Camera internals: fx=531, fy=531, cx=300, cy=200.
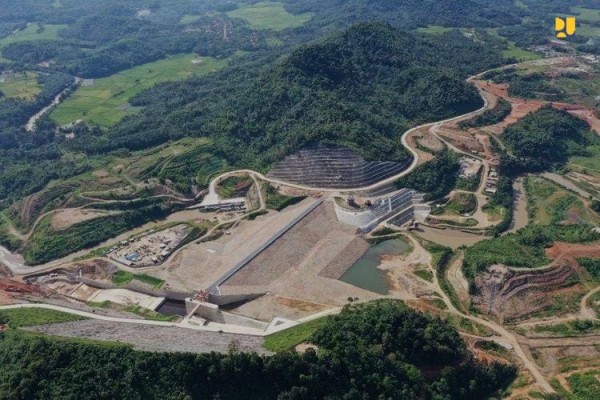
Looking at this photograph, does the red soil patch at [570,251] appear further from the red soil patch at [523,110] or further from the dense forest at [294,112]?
the red soil patch at [523,110]

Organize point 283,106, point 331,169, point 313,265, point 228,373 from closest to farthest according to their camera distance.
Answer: point 228,373 → point 313,265 → point 331,169 → point 283,106

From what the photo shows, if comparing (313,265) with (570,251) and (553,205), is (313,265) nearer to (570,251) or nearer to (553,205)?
(570,251)

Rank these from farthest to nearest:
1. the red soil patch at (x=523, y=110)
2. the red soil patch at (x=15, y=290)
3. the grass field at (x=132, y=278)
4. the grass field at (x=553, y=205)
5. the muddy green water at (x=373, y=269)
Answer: the red soil patch at (x=523, y=110)
the grass field at (x=553, y=205)
the muddy green water at (x=373, y=269)
the grass field at (x=132, y=278)
the red soil patch at (x=15, y=290)

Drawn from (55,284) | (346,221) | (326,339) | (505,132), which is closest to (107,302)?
(55,284)

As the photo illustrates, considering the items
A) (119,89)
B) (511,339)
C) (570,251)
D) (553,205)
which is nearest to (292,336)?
(511,339)

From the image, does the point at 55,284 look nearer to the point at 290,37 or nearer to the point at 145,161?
the point at 145,161

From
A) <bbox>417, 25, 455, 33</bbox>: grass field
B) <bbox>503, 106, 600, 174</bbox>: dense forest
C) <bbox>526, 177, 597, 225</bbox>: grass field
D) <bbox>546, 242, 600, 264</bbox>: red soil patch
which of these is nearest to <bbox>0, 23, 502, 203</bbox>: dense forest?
<bbox>503, 106, 600, 174</bbox>: dense forest

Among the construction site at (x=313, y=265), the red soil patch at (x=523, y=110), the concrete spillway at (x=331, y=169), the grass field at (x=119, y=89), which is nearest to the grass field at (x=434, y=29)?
the red soil patch at (x=523, y=110)
